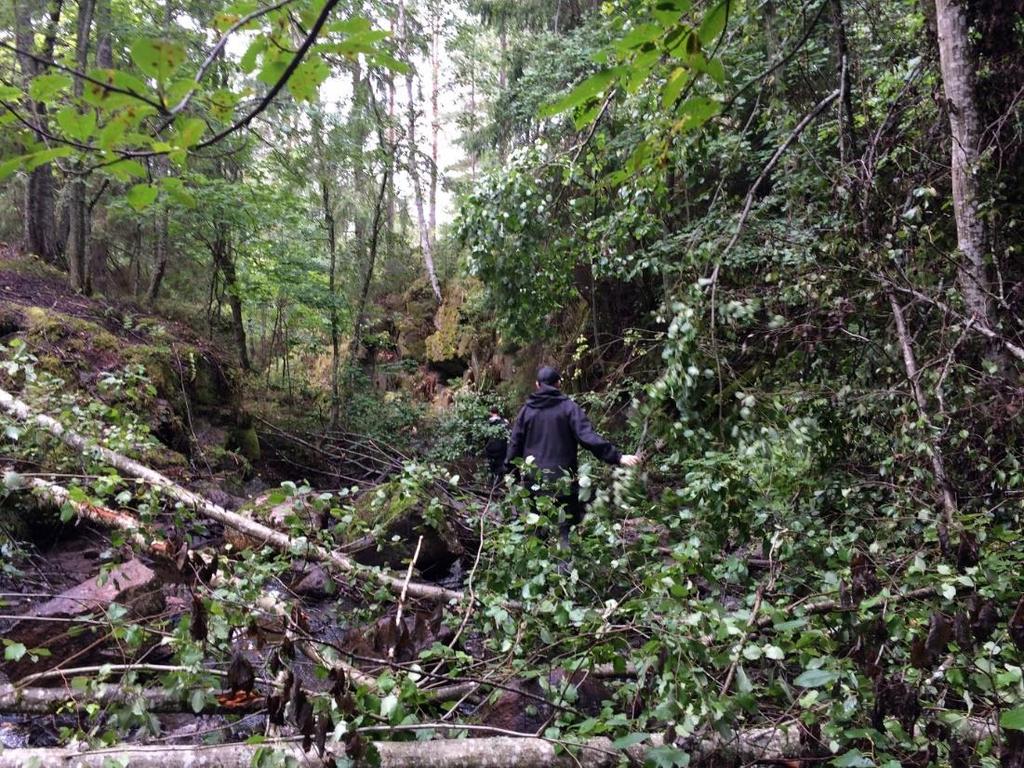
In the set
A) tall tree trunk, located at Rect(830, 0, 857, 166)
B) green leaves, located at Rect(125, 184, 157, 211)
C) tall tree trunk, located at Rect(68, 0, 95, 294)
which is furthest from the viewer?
tall tree trunk, located at Rect(68, 0, 95, 294)

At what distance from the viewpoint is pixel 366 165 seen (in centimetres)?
1284

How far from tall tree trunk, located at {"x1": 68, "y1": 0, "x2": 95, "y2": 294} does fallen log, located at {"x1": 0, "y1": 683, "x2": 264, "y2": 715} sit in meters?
8.92

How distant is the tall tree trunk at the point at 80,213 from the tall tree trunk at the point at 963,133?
10906 mm

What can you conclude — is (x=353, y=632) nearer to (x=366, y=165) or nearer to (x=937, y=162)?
(x=937, y=162)

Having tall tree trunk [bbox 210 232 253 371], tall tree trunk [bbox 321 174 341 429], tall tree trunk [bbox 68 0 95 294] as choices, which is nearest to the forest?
tall tree trunk [bbox 68 0 95 294]

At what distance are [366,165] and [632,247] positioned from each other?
234 inches

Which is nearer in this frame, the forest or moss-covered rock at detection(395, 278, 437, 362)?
the forest

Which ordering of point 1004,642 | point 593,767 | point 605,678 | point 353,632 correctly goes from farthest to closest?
point 605,678
point 353,632
point 593,767
point 1004,642

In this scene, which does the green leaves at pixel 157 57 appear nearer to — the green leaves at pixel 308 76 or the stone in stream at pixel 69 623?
the green leaves at pixel 308 76

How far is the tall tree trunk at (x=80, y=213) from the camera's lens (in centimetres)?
977

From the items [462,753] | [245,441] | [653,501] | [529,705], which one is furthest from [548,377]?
[245,441]

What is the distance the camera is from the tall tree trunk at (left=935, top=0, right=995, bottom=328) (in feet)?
9.95

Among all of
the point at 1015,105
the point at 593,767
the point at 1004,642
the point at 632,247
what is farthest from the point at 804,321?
the point at 632,247

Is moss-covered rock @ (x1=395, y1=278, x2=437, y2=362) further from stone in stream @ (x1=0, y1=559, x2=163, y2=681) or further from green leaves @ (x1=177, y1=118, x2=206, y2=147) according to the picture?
green leaves @ (x1=177, y1=118, x2=206, y2=147)
